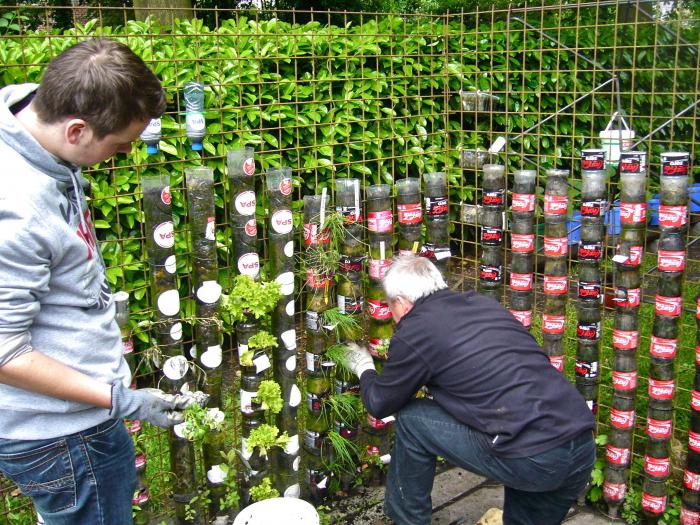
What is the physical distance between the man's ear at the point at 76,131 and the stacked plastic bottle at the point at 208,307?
1.26m

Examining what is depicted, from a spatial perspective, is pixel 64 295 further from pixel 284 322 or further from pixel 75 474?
pixel 284 322

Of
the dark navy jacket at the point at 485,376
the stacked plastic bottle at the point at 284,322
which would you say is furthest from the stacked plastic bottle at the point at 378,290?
the dark navy jacket at the point at 485,376

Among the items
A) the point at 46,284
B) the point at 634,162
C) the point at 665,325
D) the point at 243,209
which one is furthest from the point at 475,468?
the point at 46,284

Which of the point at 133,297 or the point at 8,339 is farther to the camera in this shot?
the point at 133,297

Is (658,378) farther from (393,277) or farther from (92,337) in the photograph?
(92,337)

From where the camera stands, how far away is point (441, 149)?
4.66 meters

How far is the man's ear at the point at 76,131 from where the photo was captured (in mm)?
1866

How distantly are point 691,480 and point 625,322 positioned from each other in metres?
0.85

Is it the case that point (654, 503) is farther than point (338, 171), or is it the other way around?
point (338, 171)

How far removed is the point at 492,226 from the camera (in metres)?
4.02

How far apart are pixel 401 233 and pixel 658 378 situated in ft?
5.15

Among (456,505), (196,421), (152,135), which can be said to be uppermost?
(152,135)

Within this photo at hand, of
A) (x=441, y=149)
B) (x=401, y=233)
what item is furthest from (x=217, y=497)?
(x=441, y=149)

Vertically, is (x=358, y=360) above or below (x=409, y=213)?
below
